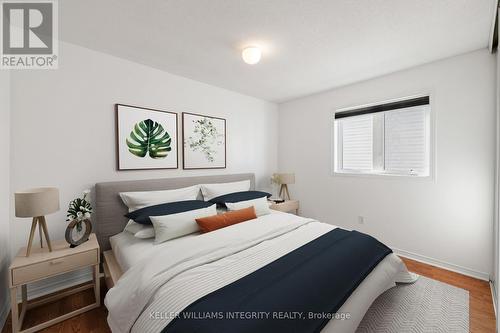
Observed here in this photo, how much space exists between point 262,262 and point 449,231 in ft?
8.08

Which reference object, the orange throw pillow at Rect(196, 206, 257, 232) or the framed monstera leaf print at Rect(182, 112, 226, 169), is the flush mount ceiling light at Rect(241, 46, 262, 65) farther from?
the orange throw pillow at Rect(196, 206, 257, 232)

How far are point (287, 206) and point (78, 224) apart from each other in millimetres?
2767

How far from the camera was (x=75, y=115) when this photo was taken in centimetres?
215

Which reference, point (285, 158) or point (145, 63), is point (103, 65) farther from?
point (285, 158)

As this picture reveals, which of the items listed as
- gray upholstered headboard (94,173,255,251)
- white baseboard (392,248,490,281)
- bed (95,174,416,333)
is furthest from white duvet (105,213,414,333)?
white baseboard (392,248,490,281)

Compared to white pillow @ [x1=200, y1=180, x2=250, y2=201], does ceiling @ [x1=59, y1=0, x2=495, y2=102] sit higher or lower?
higher

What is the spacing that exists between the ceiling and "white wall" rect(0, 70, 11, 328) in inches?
28.7

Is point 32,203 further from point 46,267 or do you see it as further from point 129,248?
point 129,248

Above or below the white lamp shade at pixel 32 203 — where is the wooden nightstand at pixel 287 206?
below

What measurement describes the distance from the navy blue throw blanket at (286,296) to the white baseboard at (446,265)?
161cm

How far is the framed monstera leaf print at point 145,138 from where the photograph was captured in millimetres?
2414

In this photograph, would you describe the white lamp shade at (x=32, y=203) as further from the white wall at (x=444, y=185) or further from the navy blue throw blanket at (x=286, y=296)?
the white wall at (x=444, y=185)

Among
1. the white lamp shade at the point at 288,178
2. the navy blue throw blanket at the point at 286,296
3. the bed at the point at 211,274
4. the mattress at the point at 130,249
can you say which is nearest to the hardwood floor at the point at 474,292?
the bed at the point at 211,274

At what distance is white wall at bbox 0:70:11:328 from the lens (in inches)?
67.6
